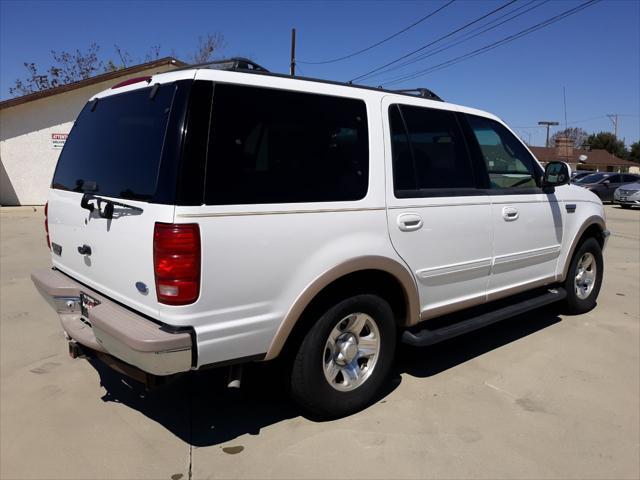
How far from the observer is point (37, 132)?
17219mm

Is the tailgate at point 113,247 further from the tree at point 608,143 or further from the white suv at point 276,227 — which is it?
the tree at point 608,143

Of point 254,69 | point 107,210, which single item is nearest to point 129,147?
point 107,210

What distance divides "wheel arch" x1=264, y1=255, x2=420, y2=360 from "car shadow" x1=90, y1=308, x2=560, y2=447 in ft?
1.28

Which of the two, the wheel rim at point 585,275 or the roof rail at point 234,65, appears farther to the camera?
the wheel rim at point 585,275

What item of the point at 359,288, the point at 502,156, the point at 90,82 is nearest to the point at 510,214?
the point at 502,156

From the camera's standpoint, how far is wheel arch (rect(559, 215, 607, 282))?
5035mm

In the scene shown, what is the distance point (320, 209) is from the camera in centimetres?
292

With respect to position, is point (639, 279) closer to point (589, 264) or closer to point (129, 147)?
point (589, 264)

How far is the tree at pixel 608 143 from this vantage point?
83.6 meters

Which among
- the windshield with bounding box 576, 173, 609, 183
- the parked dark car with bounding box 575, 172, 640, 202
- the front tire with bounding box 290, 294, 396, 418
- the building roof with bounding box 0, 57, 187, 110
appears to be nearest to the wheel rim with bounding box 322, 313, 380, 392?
the front tire with bounding box 290, 294, 396, 418

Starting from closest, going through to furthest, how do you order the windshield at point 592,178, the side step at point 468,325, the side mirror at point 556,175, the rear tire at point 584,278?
the side step at point 468,325 → the side mirror at point 556,175 → the rear tire at point 584,278 → the windshield at point 592,178

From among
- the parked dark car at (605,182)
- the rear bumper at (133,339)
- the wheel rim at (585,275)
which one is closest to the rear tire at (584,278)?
the wheel rim at (585,275)

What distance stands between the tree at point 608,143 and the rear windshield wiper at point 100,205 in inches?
3748

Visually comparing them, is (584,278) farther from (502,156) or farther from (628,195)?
(628,195)
